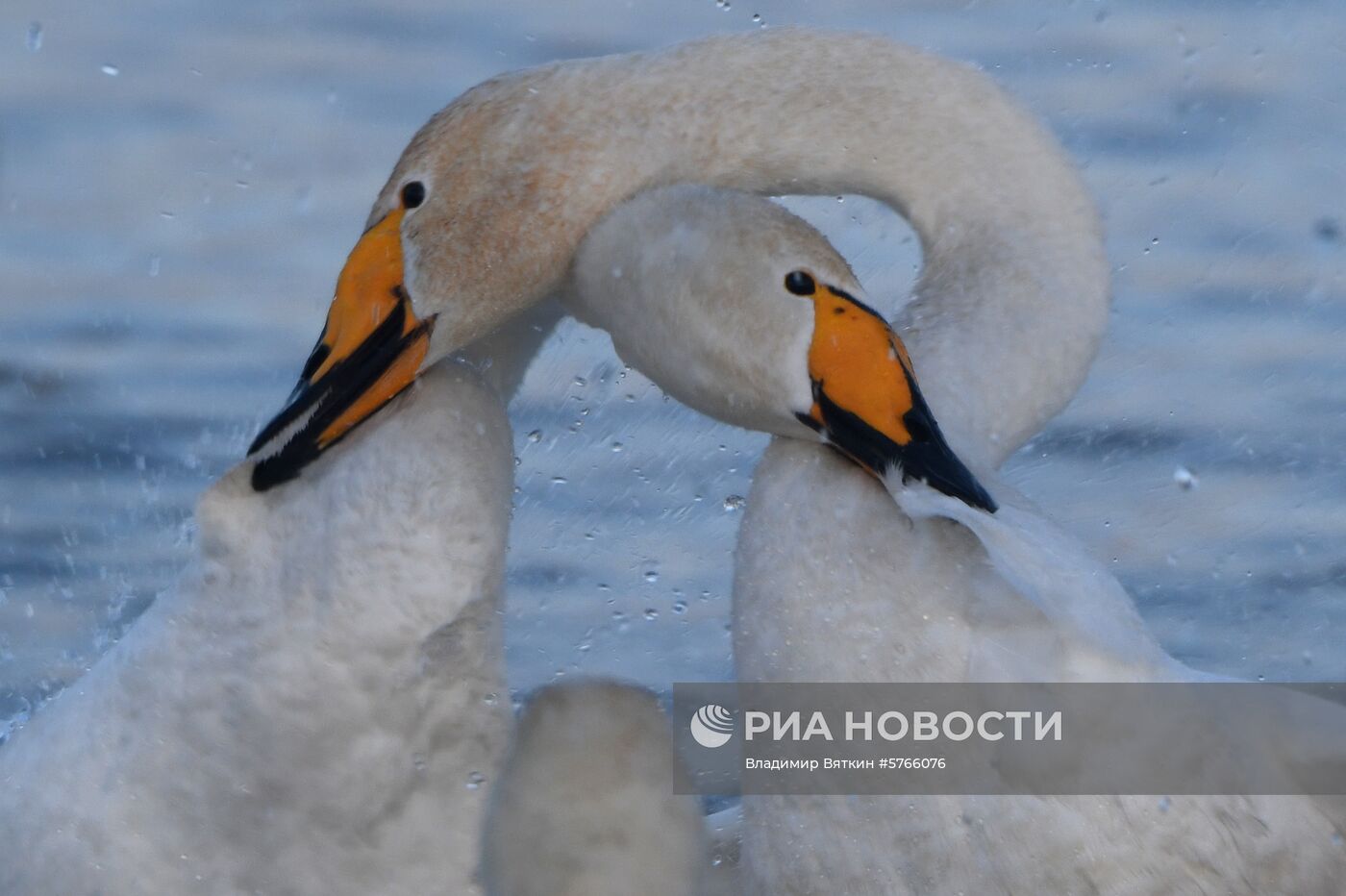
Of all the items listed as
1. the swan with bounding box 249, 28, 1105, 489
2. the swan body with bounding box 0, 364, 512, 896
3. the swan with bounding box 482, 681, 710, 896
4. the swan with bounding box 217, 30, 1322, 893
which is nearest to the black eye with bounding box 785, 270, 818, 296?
the swan with bounding box 217, 30, 1322, 893

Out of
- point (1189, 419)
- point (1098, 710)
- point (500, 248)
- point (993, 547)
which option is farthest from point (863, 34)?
point (1189, 419)

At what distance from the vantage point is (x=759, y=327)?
315 centimetres

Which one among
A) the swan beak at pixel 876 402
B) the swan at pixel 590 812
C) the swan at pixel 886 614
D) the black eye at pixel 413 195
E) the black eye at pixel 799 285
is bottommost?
the swan at pixel 590 812

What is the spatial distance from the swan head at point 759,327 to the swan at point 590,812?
55cm

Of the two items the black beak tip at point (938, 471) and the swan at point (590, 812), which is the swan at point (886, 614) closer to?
the black beak tip at point (938, 471)

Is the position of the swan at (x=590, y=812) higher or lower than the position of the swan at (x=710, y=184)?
lower

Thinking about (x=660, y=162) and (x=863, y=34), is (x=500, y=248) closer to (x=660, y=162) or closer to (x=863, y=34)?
(x=660, y=162)

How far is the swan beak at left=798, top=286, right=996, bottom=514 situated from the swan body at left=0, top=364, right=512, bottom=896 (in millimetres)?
576

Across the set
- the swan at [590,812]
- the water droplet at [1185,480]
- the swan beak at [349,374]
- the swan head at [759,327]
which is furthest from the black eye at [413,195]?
the water droplet at [1185,480]

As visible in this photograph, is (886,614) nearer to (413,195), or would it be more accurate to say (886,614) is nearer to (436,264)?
(436,264)

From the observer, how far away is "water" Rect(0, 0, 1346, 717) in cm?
495

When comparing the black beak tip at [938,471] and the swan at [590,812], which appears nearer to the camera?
the black beak tip at [938,471]

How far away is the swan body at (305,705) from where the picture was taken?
3.17 m

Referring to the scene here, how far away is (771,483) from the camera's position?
329 cm
